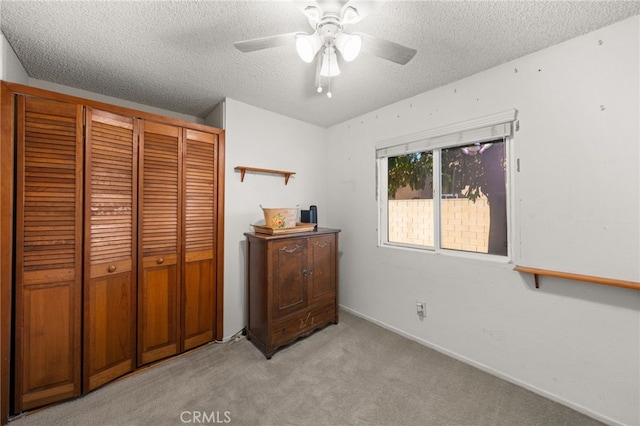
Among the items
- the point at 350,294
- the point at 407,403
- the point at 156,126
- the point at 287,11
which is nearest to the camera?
the point at 287,11

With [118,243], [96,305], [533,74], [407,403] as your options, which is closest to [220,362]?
[96,305]

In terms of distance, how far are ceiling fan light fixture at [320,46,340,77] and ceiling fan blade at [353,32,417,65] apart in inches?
8.8

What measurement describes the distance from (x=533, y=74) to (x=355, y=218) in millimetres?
1919

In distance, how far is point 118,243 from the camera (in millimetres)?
1811

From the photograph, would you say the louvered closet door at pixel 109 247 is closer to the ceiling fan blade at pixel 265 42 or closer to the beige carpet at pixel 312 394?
the beige carpet at pixel 312 394

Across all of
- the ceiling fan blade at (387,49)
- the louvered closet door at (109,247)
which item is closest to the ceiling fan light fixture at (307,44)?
the ceiling fan blade at (387,49)

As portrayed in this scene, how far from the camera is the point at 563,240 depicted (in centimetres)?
159

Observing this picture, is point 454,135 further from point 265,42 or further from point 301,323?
point 301,323

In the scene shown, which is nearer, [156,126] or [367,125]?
[156,126]

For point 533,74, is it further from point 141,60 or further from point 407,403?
point 141,60

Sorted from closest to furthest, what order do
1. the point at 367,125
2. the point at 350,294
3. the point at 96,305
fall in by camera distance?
the point at 96,305, the point at 367,125, the point at 350,294

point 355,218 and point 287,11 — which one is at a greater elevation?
point 287,11

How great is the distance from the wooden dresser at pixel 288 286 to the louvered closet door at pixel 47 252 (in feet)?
3.95
